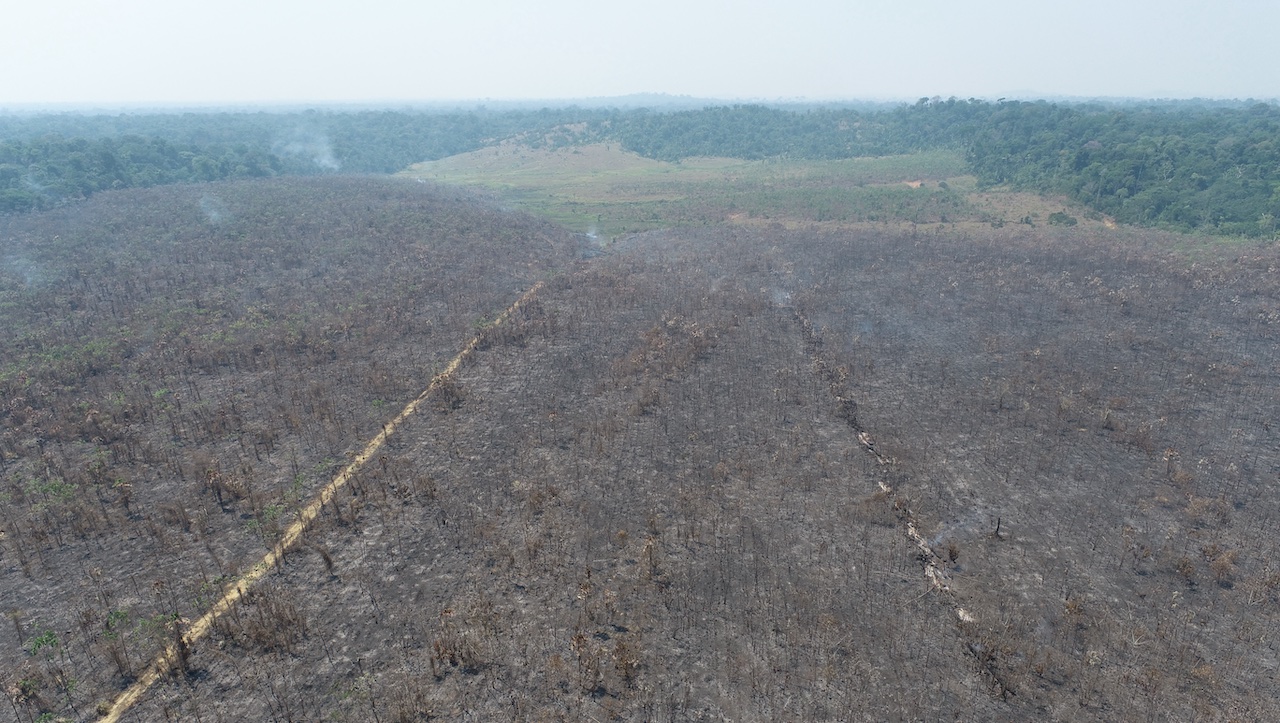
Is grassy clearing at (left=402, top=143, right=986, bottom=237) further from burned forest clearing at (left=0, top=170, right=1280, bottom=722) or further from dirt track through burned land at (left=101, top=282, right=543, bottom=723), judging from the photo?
dirt track through burned land at (left=101, top=282, right=543, bottom=723)

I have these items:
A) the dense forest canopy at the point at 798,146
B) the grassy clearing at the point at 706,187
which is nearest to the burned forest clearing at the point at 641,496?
the dense forest canopy at the point at 798,146

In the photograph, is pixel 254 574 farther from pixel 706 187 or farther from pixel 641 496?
pixel 706 187

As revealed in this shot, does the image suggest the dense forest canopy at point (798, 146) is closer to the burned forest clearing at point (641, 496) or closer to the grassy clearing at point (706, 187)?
the grassy clearing at point (706, 187)

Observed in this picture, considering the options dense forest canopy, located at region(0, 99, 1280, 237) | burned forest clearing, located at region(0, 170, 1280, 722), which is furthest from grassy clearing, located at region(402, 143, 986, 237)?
burned forest clearing, located at region(0, 170, 1280, 722)

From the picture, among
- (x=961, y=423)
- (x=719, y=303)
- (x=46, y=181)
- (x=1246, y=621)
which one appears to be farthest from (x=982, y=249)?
(x=46, y=181)

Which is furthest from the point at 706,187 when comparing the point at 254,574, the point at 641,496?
the point at 254,574

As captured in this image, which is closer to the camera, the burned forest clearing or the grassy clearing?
the burned forest clearing

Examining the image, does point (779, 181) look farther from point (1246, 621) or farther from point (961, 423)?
point (1246, 621)
